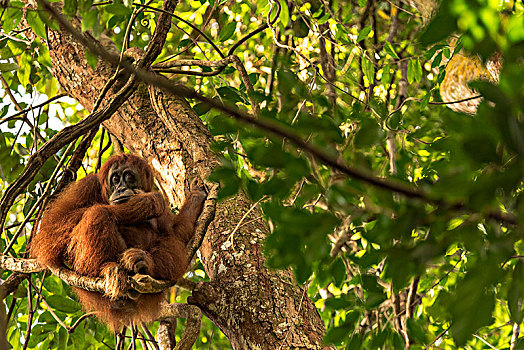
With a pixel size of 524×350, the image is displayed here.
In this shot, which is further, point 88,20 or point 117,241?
point 117,241

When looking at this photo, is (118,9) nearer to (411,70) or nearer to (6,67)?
(6,67)

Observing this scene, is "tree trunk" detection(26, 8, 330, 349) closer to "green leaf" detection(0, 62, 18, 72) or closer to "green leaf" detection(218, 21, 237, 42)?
"green leaf" detection(0, 62, 18, 72)

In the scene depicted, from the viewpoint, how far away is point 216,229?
180cm

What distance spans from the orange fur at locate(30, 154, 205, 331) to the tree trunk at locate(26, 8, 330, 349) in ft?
0.34

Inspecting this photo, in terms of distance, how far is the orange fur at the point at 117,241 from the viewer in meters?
1.68

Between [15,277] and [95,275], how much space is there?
482mm

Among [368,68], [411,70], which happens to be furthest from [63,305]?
[411,70]

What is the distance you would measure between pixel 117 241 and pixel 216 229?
33cm

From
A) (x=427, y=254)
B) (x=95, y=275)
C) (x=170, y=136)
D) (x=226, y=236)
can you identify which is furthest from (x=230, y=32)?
(x=427, y=254)

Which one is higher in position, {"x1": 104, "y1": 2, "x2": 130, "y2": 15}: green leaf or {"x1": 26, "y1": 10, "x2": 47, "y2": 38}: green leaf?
{"x1": 104, "y1": 2, "x2": 130, "y2": 15}: green leaf

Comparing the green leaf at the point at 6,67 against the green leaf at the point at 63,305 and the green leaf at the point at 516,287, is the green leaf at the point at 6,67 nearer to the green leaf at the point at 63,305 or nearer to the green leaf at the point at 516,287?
the green leaf at the point at 63,305

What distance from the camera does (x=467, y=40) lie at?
0.73 m

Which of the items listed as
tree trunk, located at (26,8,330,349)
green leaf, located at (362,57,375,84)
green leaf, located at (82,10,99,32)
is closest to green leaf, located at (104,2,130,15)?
tree trunk, located at (26,8,330,349)

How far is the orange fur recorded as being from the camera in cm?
168
